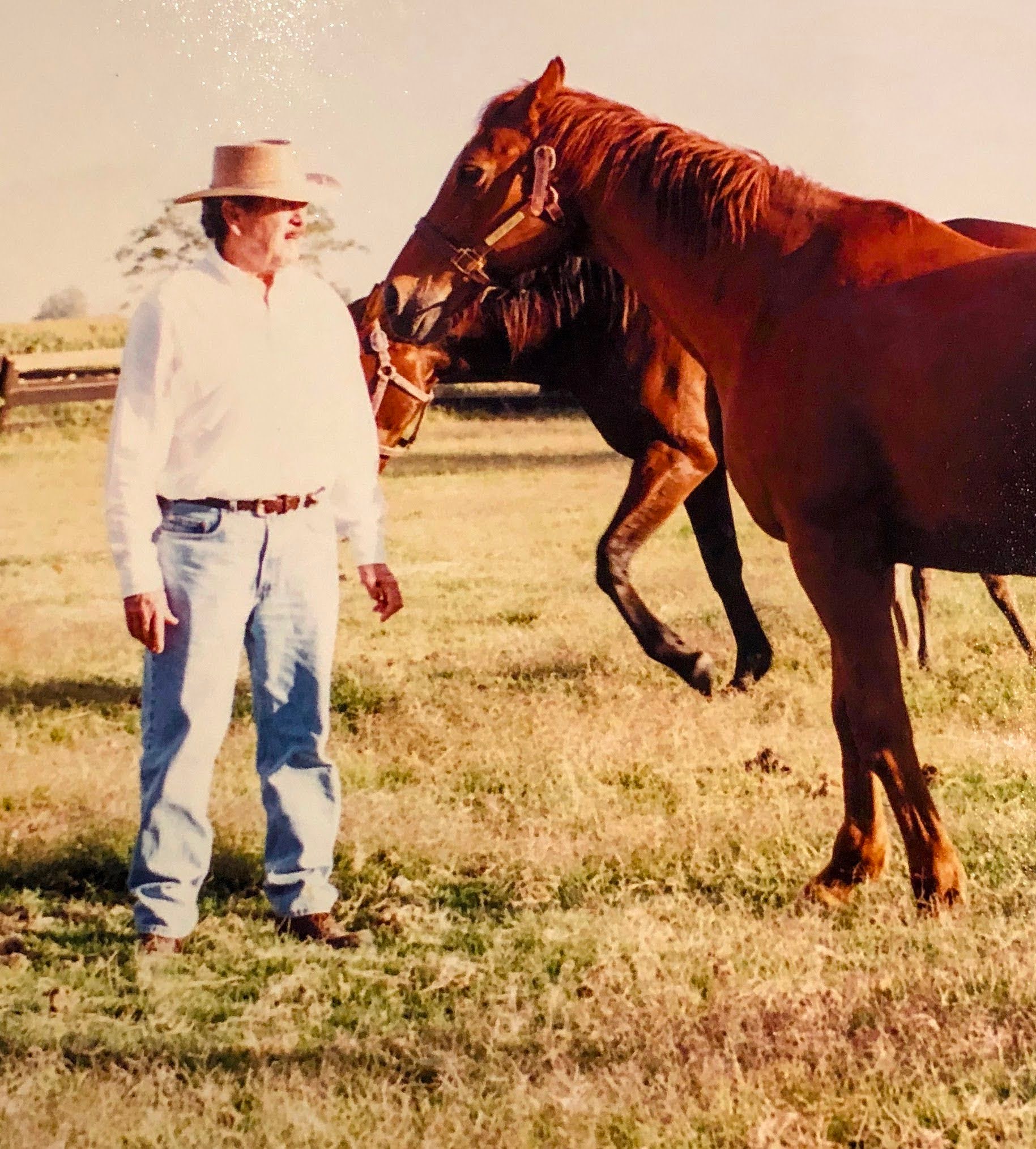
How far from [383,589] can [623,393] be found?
204 centimetres

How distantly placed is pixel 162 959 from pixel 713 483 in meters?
3.00

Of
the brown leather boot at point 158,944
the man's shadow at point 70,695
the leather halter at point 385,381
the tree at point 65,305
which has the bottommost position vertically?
the man's shadow at point 70,695

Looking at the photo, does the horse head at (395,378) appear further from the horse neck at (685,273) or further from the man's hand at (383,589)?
the man's hand at (383,589)

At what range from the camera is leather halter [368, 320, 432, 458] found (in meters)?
4.90

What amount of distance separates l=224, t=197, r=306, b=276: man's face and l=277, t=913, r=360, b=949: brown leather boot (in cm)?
152

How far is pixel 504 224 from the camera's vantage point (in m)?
3.35

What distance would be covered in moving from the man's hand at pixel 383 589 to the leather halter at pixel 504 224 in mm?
892

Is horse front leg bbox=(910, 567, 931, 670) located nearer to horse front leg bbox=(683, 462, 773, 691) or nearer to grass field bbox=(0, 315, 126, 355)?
horse front leg bbox=(683, 462, 773, 691)

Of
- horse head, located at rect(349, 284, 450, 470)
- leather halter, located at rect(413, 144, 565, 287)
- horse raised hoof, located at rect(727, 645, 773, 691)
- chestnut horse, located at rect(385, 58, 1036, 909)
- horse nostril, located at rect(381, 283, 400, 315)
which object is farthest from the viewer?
horse head, located at rect(349, 284, 450, 470)

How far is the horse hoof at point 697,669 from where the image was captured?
436cm

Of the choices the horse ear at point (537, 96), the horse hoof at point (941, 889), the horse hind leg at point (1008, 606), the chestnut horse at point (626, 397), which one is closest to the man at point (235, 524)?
the horse ear at point (537, 96)

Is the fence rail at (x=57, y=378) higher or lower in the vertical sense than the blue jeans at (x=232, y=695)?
higher

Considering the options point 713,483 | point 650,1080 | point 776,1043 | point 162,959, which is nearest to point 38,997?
point 162,959

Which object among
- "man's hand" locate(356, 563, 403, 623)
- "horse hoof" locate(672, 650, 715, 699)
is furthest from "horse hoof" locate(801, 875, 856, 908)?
"horse hoof" locate(672, 650, 715, 699)
